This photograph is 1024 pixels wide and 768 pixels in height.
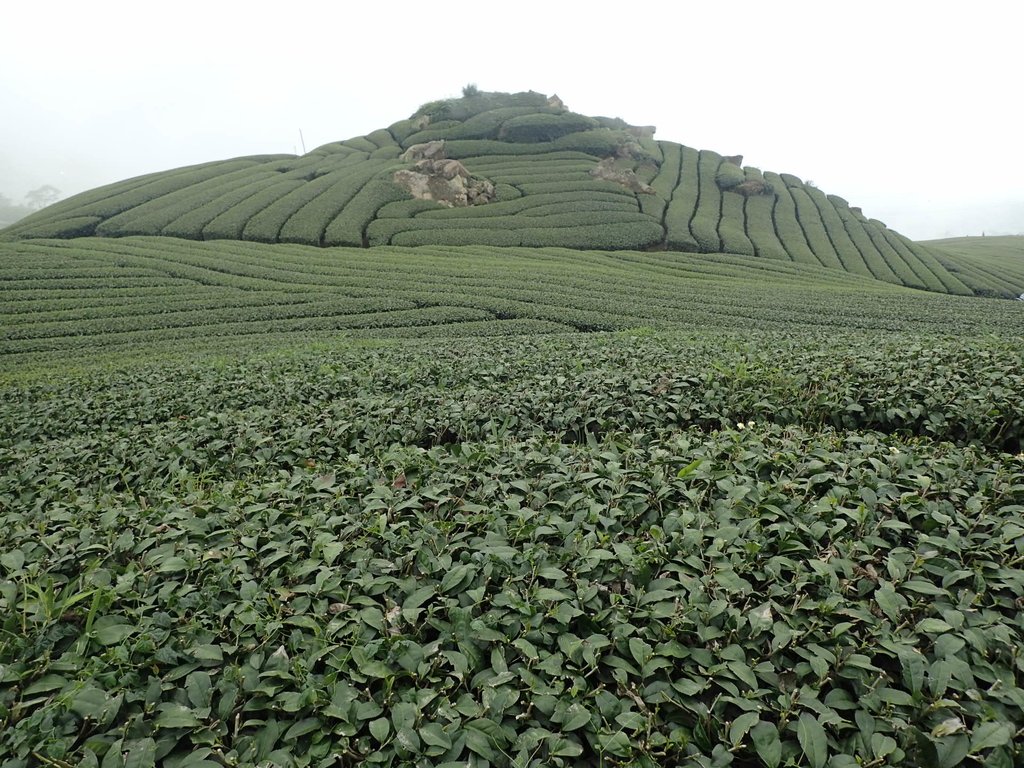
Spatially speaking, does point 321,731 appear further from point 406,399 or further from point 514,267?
point 514,267

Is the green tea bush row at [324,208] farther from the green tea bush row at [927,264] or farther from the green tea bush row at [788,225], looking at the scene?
the green tea bush row at [927,264]

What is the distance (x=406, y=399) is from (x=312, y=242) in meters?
36.6

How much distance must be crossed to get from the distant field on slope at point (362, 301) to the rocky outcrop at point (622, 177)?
18917 mm

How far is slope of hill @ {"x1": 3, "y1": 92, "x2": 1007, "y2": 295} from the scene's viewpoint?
135 feet

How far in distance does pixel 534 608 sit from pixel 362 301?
23.5m

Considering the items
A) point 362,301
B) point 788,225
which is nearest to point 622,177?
point 788,225

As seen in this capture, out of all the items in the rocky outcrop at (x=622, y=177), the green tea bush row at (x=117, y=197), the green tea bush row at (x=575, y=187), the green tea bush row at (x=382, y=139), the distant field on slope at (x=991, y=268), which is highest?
the green tea bush row at (x=382, y=139)

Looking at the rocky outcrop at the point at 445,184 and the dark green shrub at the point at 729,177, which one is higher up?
the dark green shrub at the point at 729,177

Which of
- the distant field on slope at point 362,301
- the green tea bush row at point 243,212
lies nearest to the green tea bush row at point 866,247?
the distant field on slope at point 362,301

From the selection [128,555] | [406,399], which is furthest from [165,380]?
[128,555]

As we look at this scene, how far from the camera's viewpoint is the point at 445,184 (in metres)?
46.3

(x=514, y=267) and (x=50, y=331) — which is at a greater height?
(x=514, y=267)

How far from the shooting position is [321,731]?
2207 millimetres

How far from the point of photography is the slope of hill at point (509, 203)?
1615 inches
